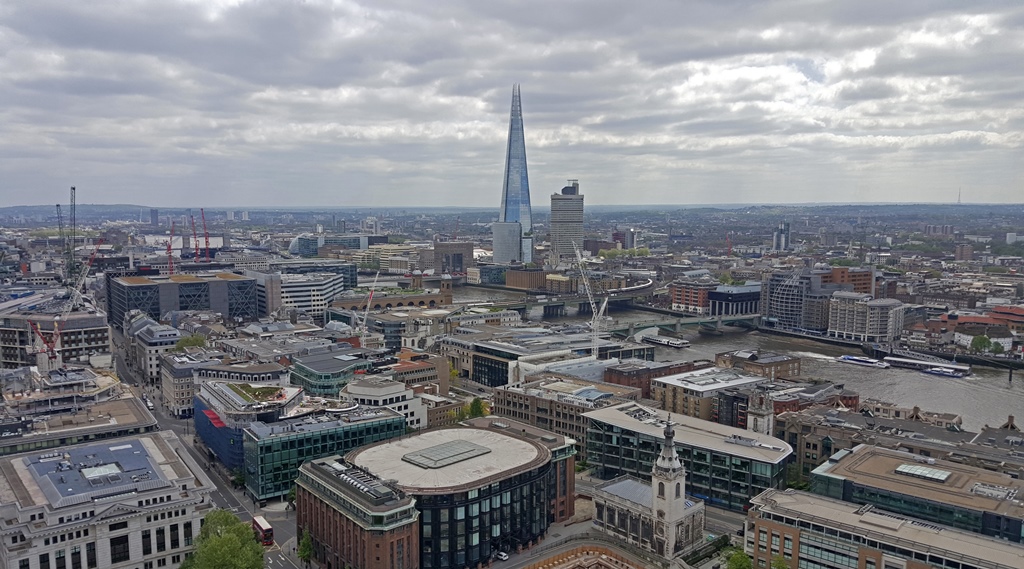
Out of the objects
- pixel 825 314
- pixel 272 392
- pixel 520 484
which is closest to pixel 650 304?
pixel 825 314

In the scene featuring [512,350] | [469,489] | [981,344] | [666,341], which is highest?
[469,489]

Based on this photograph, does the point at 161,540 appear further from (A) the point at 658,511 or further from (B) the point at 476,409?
(B) the point at 476,409

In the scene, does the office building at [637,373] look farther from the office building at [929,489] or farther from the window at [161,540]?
the window at [161,540]

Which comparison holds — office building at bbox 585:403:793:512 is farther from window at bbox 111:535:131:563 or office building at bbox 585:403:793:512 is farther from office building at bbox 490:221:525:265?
office building at bbox 490:221:525:265

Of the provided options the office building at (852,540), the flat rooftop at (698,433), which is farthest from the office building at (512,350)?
the office building at (852,540)

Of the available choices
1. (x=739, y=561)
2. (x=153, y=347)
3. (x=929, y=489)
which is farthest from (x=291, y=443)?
(x=153, y=347)

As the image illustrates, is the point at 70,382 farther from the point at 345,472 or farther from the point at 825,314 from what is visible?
the point at 825,314
